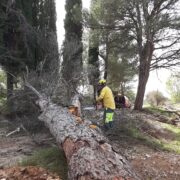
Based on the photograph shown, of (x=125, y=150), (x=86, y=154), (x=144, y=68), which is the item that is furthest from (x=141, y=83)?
(x=86, y=154)

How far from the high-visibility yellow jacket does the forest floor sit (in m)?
0.66

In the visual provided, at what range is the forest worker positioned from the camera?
8930 mm

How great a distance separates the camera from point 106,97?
9.01 metres

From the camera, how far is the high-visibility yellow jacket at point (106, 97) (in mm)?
8922

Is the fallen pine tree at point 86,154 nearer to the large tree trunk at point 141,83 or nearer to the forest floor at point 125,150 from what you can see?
the forest floor at point 125,150

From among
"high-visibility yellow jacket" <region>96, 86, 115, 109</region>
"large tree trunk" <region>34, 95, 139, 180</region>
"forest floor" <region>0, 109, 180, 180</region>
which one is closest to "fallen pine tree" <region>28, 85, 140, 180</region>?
"large tree trunk" <region>34, 95, 139, 180</region>

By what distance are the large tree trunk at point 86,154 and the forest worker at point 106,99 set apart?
5.39 ft

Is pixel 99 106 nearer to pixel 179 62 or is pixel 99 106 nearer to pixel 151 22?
pixel 151 22

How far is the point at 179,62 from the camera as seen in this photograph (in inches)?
654

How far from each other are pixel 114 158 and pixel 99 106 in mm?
4540

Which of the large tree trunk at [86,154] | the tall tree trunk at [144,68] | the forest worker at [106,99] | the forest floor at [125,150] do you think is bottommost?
the forest floor at [125,150]

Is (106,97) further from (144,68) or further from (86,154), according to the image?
(144,68)

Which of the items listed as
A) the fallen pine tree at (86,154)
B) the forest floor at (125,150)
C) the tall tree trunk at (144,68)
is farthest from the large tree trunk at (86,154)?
the tall tree trunk at (144,68)

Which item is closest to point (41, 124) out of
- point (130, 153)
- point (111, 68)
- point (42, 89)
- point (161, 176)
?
point (42, 89)
